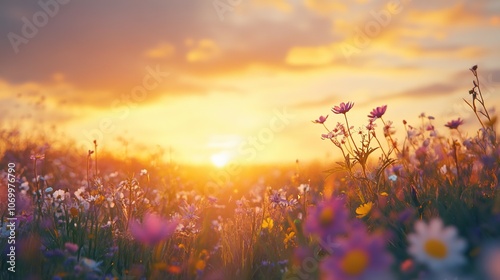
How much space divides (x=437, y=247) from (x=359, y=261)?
0.34 metres

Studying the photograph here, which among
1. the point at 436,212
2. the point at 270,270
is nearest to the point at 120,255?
the point at 270,270

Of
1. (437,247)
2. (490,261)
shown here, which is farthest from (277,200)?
(437,247)

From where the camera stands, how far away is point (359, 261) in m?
1.63

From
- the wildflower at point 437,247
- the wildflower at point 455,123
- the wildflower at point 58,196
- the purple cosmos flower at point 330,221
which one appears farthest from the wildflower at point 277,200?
the wildflower at point 437,247

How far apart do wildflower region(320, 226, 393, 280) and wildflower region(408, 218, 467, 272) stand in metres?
0.20

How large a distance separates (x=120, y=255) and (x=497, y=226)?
253 cm

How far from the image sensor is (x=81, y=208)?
13.2 feet

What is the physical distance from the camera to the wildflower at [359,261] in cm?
159

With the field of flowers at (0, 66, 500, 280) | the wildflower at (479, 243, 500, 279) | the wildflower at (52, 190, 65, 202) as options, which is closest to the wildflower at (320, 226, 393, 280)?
the field of flowers at (0, 66, 500, 280)

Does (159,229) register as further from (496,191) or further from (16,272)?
(496,191)

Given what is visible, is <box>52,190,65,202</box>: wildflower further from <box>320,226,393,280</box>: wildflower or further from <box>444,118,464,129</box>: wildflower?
<box>320,226,393,280</box>: wildflower

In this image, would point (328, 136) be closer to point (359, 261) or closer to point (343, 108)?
point (343, 108)

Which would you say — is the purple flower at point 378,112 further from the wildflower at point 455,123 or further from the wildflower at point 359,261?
the wildflower at point 359,261

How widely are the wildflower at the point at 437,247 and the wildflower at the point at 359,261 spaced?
7.7 inches
